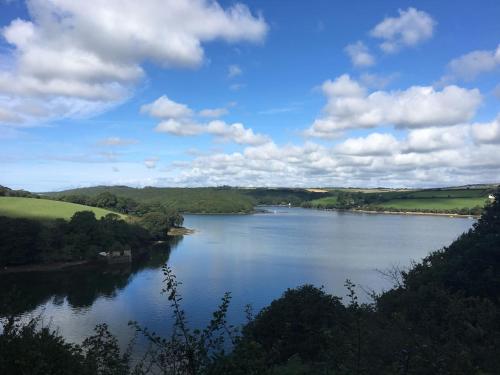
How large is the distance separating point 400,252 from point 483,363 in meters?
49.2

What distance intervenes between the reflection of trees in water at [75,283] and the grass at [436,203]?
4383 inches

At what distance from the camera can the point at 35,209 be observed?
226ft

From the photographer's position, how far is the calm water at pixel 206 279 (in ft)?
96.8

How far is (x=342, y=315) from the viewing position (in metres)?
17.9

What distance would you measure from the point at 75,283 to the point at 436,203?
5066 inches

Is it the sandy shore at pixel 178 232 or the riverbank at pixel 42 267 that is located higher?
the sandy shore at pixel 178 232

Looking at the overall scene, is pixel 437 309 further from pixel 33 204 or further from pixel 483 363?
pixel 33 204

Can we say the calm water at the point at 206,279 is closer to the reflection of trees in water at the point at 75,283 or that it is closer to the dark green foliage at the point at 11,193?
the reflection of trees in water at the point at 75,283

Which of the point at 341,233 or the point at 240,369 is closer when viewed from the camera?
the point at 240,369

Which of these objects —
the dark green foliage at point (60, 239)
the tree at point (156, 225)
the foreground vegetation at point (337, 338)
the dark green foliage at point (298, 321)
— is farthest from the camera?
the tree at point (156, 225)

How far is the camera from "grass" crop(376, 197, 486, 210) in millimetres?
132113

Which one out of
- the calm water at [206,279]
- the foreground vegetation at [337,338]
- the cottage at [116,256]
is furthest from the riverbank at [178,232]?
the foreground vegetation at [337,338]

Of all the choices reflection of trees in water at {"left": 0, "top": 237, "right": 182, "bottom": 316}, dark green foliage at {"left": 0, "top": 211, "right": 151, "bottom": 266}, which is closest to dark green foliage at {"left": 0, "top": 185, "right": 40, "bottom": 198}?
dark green foliage at {"left": 0, "top": 211, "right": 151, "bottom": 266}

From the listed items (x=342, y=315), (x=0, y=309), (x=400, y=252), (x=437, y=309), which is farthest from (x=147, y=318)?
(x=400, y=252)
